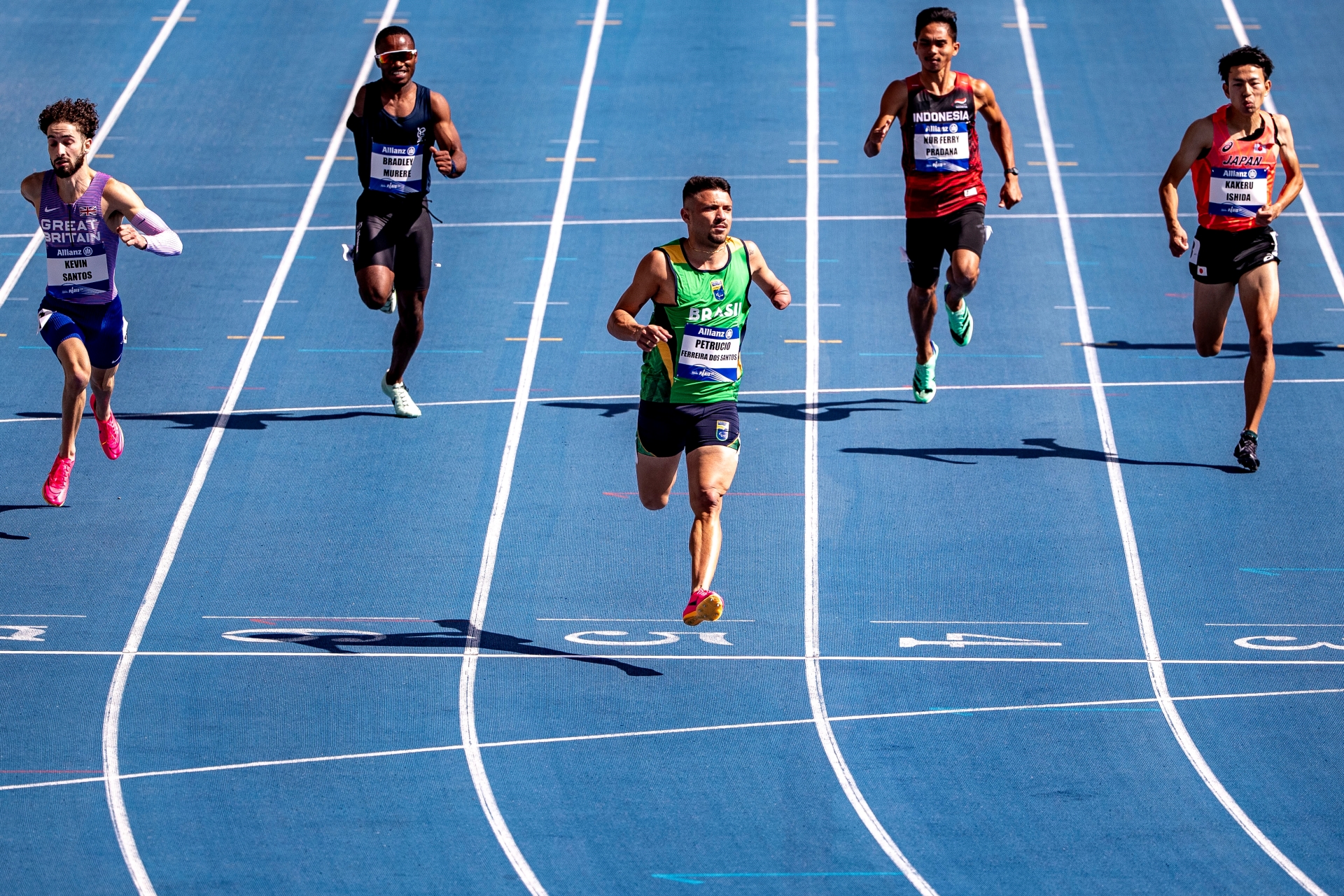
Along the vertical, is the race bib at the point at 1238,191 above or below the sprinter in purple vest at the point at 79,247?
above

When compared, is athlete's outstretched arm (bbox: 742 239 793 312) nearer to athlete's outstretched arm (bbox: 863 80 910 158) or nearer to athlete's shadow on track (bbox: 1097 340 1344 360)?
athlete's outstretched arm (bbox: 863 80 910 158)

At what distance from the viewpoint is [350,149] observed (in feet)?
50.2

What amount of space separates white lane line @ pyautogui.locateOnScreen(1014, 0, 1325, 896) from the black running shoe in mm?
615

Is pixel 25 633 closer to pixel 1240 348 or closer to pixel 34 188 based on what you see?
pixel 34 188

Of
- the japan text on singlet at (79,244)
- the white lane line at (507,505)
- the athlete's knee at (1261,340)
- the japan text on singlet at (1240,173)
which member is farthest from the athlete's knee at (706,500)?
the japan text on singlet at (1240,173)

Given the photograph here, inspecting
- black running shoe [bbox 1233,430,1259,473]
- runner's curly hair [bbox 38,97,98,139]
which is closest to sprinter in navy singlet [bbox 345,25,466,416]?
runner's curly hair [bbox 38,97,98,139]

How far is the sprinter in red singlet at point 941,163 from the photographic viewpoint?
10.3 m

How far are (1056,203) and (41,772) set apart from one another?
9372 mm

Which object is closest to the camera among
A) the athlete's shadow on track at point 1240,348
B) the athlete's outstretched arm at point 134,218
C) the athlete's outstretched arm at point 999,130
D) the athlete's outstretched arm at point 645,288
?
the athlete's outstretched arm at point 645,288

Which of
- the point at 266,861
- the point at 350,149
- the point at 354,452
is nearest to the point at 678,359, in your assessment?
the point at 266,861

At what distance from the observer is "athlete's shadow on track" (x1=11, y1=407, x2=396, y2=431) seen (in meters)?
10.6

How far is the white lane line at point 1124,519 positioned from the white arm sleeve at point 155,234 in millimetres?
4690

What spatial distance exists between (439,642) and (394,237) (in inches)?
125

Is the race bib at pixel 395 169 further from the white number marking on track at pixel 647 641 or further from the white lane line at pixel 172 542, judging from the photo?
the white number marking on track at pixel 647 641
